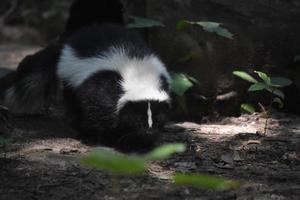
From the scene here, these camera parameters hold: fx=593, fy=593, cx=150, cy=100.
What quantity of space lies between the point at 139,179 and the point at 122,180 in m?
0.13

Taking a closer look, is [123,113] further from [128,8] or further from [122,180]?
[128,8]

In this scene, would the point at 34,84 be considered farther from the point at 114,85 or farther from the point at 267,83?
the point at 267,83

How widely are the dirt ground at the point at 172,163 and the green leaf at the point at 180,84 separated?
36 cm

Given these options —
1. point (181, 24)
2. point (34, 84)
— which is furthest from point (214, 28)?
point (34, 84)

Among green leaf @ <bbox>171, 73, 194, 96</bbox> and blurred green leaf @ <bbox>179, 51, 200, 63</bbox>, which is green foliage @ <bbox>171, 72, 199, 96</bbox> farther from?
blurred green leaf @ <bbox>179, 51, 200, 63</bbox>

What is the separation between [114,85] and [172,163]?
94 centimetres

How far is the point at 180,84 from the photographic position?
18.2ft

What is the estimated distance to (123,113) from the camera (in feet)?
16.2

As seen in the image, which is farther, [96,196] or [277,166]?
[277,166]

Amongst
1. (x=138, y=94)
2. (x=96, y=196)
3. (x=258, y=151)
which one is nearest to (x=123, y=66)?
(x=138, y=94)

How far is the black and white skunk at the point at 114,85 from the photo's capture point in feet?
16.0

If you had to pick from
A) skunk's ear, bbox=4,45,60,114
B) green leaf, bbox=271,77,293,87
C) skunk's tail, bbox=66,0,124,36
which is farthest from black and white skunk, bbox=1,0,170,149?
skunk's tail, bbox=66,0,124,36

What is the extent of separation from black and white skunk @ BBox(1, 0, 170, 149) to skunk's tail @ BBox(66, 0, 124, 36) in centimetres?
116

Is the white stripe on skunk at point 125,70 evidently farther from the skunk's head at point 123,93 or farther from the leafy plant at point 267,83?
the leafy plant at point 267,83
